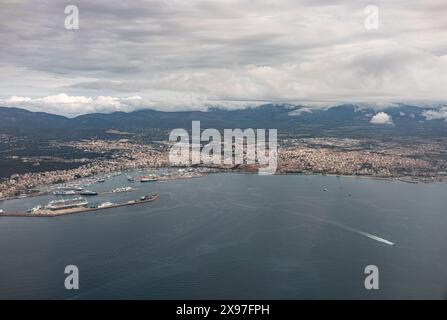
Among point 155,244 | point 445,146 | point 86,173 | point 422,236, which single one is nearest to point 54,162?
point 86,173

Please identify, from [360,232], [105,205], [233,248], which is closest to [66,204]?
[105,205]

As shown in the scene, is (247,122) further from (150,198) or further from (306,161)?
(150,198)

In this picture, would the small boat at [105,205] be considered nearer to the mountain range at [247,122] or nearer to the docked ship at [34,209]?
the docked ship at [34,209]

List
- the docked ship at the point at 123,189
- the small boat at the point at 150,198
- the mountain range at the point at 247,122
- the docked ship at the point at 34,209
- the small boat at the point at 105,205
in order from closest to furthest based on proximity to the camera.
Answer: the docked ship at the point at 34,209
the small boat at the point at 105,205
the small boat at the point at 150,198
the docked ship at the point at 123,189
the mountain range at the point at 247,122

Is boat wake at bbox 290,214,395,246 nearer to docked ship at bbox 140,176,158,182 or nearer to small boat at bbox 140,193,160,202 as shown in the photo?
small boat at bbox 140,193,160,202

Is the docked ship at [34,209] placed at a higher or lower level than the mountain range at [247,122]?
lower

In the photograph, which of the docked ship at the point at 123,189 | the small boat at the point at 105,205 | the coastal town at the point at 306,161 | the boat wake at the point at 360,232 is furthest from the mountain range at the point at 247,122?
the boat wake at the point at 360,232

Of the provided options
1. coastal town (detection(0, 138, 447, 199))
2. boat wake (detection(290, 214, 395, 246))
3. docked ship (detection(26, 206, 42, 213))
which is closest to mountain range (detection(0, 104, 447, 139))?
coastal town (detection(0, 138, 447, 199))
